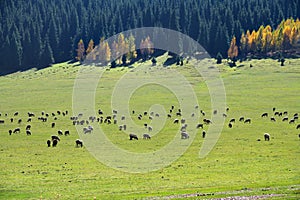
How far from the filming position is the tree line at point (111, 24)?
150 meters

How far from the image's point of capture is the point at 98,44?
158750 mm

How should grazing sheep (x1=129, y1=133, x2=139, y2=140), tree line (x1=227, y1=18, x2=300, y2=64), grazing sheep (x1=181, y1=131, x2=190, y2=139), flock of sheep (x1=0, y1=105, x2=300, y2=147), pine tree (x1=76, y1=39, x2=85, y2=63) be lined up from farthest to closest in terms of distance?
pine tree (x1=76, y1=39, x2=85, y2=63)
tree line (x1=227, y1=18, x2=300, y2=64)
flock of sheep (x1=0, y1=105, x2=300, y2=147)
grazing sheep (x1=129, y1=133, x2=139, y2=140)
grazing sheep (x1=181, y1=131, x2=190, y2=139)

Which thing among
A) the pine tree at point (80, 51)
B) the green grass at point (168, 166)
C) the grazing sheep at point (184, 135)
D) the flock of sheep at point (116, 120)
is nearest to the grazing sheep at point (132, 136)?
the flock of sheep at point (116, 120)

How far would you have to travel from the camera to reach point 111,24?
165875 mm

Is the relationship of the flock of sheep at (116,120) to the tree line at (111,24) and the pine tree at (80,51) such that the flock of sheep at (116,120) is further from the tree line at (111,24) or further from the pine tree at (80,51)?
the pine tree at (80,51)

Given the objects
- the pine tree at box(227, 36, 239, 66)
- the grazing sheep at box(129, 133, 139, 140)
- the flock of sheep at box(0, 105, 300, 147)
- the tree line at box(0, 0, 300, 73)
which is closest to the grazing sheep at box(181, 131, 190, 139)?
the flock of sheep at box(0, 105, 300, 147)

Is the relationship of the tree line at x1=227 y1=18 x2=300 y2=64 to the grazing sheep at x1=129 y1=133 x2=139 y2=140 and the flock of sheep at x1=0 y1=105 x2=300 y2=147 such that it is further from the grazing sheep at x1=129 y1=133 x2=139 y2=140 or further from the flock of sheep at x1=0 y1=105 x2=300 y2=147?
the grazing sheep at x1=129 y1=133 x2=139 y2=140

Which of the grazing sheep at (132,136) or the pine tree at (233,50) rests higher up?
the grazing sheep at (132,136)

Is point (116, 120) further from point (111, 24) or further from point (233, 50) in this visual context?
point (111, 24)

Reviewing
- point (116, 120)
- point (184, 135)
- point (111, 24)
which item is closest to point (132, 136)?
point (184, 135)

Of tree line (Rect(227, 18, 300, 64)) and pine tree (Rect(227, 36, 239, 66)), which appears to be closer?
pine tree (Rect(227, 36, 239, 66))

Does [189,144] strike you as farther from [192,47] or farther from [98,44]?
[98,44]

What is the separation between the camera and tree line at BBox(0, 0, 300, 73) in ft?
494

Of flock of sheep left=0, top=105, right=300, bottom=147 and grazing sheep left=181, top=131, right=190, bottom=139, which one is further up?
grazing sheep left=181, top=131, right=190, bottom=139
